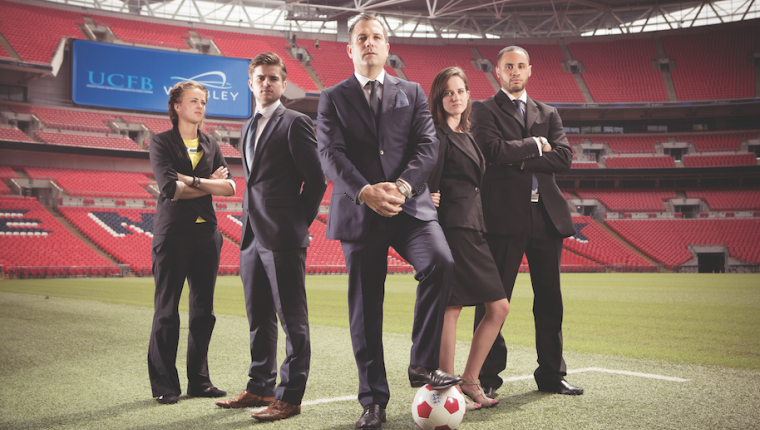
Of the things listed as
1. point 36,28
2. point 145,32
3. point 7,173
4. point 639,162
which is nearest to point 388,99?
point 7,173

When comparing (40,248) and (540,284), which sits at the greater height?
(540,284)

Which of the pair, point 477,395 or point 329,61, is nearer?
point 477,395

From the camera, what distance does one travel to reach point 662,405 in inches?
145

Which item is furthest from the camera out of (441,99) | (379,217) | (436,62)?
(436,62)

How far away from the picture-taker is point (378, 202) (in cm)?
320

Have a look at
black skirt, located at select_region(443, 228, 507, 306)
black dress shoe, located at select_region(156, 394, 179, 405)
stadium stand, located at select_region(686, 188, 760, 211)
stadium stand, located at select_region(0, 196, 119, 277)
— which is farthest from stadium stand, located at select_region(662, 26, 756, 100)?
black dress shoe, located at select_region(156, 394, 179, 405)

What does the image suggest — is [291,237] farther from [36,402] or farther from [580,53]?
[580,53]

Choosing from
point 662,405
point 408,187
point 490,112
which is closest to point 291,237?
point 408,187

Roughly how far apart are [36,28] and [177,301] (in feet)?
132

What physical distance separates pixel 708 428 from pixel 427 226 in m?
1.92

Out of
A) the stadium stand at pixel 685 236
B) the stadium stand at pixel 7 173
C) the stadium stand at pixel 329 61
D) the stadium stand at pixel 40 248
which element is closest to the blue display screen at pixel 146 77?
the stadium stand at pixel 7 173

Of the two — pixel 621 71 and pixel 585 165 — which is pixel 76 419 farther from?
pixel 621 71

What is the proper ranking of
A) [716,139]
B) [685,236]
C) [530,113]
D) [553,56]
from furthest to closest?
[553,56] < [716,139] < [685,236] < [530,113]

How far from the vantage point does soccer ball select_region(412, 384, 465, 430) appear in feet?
10.2
